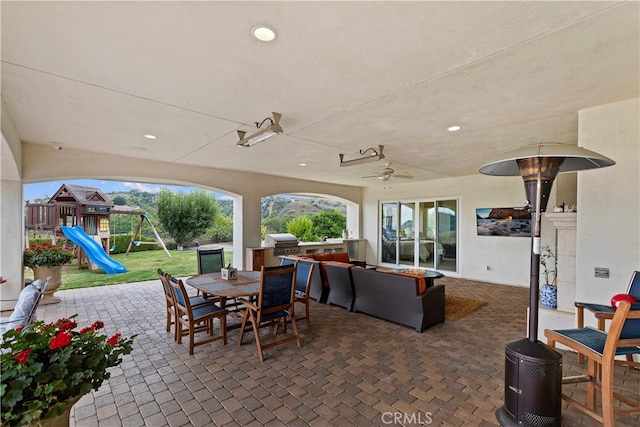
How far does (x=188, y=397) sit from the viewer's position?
2379mm

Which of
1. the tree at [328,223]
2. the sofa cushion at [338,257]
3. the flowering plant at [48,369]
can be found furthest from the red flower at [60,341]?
the tree at [328,223]

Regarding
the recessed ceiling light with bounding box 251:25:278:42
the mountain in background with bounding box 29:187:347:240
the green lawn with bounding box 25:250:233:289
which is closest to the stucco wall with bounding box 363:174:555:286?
the mountain in background with bounding box 29:187:347:240

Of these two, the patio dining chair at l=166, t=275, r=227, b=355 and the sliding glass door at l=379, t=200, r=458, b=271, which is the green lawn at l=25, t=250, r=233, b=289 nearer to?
the patio dining chair at l=166, t=275, r=227, b=355

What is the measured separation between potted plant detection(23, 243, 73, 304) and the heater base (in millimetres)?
6633

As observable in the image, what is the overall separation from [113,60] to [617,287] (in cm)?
494

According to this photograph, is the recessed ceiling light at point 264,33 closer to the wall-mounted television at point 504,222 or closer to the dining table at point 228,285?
the dining table at point 228,285

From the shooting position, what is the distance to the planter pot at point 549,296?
354 cm

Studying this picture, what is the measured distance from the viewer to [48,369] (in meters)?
1.24

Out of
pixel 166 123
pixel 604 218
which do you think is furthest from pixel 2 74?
pixel 604 218

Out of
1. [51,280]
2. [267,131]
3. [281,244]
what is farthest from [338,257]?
[51,280]

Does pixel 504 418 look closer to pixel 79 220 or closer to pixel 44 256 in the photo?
pixel 44 256

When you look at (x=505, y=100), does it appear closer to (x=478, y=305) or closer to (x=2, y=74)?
(x=478, y=305)

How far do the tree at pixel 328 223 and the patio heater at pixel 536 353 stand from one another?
10.3 metres

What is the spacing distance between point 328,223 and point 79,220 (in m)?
8.71
